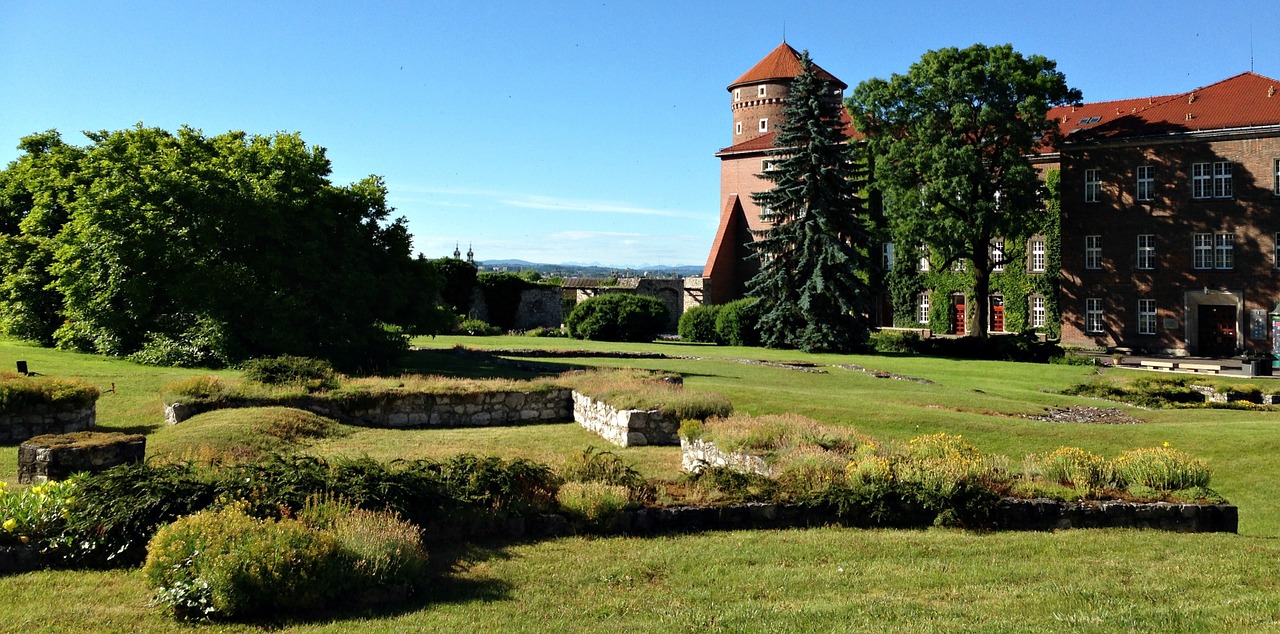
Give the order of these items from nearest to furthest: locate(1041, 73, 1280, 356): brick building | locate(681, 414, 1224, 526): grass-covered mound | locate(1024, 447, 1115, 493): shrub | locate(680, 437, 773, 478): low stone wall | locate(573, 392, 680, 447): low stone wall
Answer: locate(681, 414, 1224, 526): grass-covered mound
locate(1024, 447, 1115, 493): shrub
locate(680, 437, 773, 478): low stone wall
locate(573, 392, 680, 447): low stone wall
locate(1041, 73, 1280, 356): brick building

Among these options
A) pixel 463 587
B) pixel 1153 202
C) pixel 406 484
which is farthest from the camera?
pixel 1153 202

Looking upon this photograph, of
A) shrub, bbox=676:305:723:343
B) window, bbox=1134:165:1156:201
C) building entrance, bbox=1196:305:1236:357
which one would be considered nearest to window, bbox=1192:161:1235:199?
window, bbox=1134:165:1156:201

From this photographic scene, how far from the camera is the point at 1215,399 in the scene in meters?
26.0

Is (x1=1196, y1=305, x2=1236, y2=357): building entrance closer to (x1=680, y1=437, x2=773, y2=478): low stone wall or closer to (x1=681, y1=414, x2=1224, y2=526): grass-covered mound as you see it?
(x1=681, y1=414, x2=1224, y2=526): grass-covered mound

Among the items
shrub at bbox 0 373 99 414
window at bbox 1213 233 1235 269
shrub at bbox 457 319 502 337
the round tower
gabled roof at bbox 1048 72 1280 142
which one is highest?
the round tower

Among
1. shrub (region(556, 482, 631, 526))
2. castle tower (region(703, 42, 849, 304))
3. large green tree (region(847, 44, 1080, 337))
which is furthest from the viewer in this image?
castle tower (region(703, 42, 849, 304))

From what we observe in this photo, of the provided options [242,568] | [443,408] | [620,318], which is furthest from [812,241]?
[242,568]

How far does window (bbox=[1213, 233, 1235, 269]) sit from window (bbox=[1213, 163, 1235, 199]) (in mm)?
1816

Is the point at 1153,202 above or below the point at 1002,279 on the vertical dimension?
above

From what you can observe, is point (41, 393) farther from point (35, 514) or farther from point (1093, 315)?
point (1093, 315)

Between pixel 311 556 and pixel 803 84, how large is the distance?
38.9 meters

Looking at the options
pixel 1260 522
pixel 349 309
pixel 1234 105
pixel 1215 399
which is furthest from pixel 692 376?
pixel 1234 105

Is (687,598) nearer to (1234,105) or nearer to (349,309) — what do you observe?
(349,309)

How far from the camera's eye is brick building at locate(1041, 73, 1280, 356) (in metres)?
42.6
